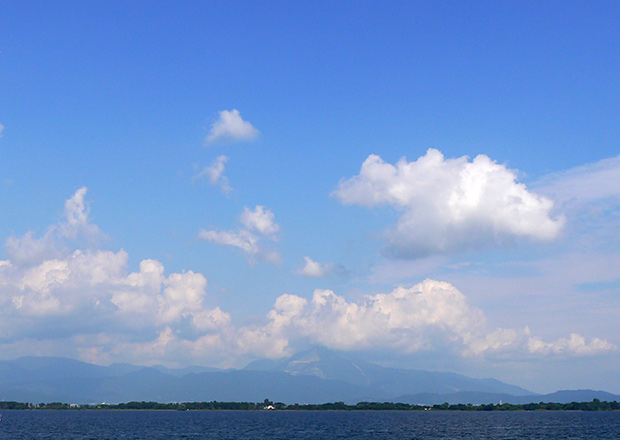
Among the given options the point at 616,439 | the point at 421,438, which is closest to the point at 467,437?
the point at 421,438

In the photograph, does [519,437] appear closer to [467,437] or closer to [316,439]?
[467,437]

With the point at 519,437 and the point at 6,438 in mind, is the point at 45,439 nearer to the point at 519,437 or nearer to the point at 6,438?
the point at 6,438

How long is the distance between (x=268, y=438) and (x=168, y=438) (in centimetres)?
2987

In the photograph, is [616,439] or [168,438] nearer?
[616,439]

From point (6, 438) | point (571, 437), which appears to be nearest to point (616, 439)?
point (571, 437)

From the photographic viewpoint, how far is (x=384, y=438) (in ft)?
535

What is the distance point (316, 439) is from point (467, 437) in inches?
1705

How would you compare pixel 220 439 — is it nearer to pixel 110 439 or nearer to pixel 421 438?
pixel 110 439

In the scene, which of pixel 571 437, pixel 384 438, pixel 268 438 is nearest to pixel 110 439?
pixel 268 438

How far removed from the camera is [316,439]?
162 meters

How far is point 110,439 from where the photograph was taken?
6462 inches

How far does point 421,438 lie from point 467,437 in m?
14.2

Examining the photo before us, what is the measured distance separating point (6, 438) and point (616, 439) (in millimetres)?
168392

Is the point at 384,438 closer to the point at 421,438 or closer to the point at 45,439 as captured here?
the point at 421,438
